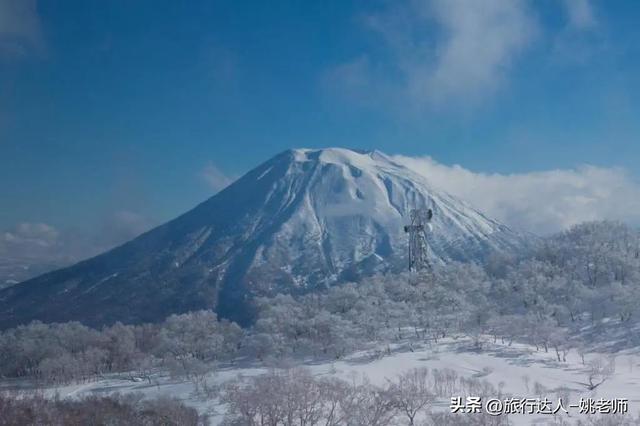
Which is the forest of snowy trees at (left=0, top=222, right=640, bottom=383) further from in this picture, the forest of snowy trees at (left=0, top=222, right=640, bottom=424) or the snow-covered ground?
the snow-covered ground

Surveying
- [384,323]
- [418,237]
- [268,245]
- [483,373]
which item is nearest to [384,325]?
[384,323]

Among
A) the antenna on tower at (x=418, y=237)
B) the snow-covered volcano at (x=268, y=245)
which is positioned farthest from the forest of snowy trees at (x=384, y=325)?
the snow-covered volcano at (x=268, y=245)

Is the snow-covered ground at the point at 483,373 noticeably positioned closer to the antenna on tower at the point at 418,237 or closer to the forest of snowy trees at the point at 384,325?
the forest of snowy trees at the point at 384,325

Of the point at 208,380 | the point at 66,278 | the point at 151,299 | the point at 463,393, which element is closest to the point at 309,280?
the point at 151,299

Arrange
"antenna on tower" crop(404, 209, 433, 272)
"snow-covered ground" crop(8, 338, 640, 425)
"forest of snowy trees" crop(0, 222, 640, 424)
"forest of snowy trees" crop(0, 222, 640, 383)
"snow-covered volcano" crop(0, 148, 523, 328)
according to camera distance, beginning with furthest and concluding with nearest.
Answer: "snow-covered volcano" crop(0, 148, 523, 328), "antenna on tower" crop(404, 209, 433, 272), "forest of snowy trees" crop(0, 222, 640, 383), "forest of snowy trees" crop(0, 222, 640, 424), "snow-covered ground" crop(8, 338, 640, 425)

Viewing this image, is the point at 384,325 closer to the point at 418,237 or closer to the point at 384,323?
the point at 384,323

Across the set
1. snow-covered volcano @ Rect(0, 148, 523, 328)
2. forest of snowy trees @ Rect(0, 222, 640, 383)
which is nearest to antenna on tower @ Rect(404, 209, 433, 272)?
forest of snowy trees @ Rect(0, 222, 640, 383)

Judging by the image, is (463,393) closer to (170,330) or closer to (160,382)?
(160,382)
